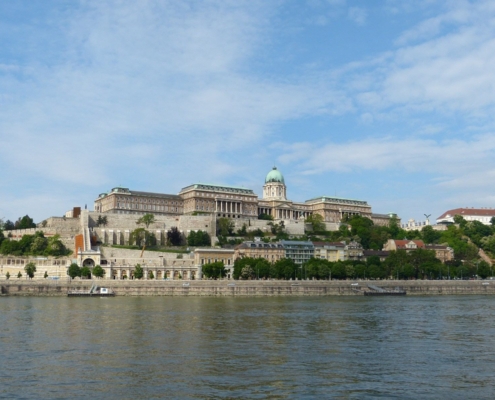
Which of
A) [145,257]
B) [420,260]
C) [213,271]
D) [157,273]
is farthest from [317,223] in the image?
[157,273]

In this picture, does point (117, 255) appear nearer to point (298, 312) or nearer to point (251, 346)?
point (298, 312)

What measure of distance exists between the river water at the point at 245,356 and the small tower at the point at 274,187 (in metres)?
105

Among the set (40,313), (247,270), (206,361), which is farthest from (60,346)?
(247,270)

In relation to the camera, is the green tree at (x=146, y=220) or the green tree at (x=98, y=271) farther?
the green tree at (x=146, y=220)

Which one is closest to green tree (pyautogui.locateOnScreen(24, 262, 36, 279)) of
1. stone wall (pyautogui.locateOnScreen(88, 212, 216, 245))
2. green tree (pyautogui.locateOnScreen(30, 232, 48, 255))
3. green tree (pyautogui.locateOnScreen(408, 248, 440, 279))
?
green tree (pyautogui.locateOnScreen(30, 232, 48, 255))

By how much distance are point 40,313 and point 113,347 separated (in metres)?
20.3

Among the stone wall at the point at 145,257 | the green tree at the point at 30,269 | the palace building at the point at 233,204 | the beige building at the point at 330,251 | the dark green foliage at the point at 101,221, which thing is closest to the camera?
the green tree at the point at 30,269

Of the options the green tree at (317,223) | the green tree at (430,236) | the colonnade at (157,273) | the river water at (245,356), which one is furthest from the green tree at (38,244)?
the green tree at (430,236)

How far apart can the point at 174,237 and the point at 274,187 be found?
1916 inches

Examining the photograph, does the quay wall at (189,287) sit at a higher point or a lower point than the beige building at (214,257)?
lower

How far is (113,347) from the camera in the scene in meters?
30.4

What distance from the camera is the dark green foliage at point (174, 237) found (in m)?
107

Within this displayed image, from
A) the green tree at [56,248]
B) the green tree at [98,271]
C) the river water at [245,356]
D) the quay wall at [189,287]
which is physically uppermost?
the green tree at [56,248]

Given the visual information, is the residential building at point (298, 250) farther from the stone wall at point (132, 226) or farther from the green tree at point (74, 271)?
the green tree at point (74, 271)
